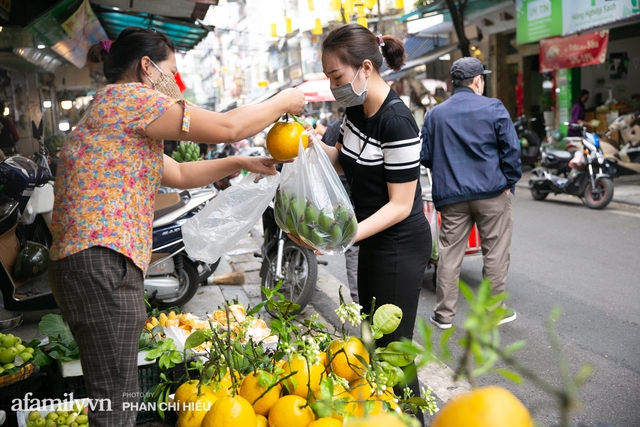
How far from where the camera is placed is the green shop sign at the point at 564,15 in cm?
1105

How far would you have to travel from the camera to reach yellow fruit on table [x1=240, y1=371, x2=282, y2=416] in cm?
185

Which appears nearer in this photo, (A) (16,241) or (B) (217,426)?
(B) (217,426)

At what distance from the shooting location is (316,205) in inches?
95.7

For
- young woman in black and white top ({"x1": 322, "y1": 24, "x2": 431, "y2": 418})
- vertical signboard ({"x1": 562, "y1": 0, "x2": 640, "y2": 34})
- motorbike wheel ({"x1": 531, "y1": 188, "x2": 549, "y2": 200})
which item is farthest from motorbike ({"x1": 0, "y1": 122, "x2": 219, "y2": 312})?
vertical signboard ({"x1": 562, "y1": 0, "x2": 640, "y2": 34})

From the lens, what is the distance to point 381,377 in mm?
1781

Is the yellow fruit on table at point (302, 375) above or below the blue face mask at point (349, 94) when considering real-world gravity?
below

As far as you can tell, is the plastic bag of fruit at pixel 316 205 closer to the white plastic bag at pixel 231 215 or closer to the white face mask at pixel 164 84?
the white plastic bag at pixel 231 215

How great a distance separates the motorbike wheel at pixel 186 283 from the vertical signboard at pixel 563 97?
11.8 metres

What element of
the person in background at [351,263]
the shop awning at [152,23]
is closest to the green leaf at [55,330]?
the person in background at [351,263]

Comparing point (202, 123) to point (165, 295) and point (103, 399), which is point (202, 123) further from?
point (165, 295)

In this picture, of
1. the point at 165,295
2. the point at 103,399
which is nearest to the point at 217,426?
the point at 103,399

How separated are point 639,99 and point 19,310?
13821mm

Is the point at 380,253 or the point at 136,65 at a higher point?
the point at 136,65

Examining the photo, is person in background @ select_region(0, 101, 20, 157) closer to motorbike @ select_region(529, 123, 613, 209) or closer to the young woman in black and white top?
the young woman in black and white top
